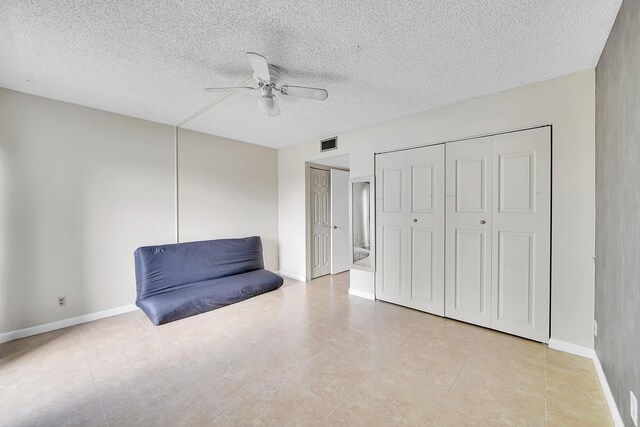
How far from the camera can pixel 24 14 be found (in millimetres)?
1553

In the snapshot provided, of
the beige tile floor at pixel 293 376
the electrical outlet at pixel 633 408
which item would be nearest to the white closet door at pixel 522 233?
the beige tile floor at pixel 293 376

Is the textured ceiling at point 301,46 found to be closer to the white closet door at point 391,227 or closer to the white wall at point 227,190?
the white closet door at point 391,227

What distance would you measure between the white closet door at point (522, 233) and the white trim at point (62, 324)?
14.0 feet

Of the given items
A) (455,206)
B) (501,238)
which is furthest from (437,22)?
(501,238)

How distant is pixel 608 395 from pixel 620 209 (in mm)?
1210

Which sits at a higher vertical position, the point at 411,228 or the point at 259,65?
the point at 259,65

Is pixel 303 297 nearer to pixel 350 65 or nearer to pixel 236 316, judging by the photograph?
pixel 236 316

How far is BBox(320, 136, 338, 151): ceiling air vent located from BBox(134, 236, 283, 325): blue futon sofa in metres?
2.00

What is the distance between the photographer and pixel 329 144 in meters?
4.05

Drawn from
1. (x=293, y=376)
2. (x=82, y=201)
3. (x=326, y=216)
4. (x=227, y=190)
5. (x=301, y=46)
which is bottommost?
(x=293, y=376)

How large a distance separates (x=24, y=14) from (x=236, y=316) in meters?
2.96

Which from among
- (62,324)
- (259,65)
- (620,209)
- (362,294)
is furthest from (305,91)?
(62,324)

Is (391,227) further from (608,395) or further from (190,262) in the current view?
(190,262)

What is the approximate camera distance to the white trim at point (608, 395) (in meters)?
1.45
